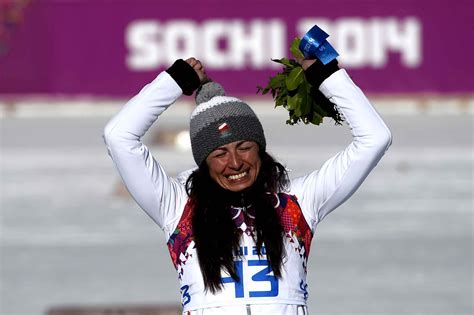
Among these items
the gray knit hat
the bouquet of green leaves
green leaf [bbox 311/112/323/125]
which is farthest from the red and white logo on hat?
green leaf [bbox 311/112/323/125]

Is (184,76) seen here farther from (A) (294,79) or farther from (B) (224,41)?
(B) (224,41)

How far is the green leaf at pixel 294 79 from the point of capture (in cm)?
394

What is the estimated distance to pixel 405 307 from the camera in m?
7.94

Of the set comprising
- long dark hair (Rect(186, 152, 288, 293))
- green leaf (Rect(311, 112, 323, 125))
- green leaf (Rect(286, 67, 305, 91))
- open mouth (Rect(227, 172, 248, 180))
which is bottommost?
long dark hair (Rect(186, 152, 288, 293))

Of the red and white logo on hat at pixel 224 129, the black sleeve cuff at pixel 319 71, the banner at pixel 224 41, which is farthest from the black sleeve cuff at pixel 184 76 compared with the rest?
the banner at pixel 224 41

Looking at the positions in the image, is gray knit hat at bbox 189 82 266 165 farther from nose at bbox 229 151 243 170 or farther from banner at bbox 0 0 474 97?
banner at bbox 0 0 474 97

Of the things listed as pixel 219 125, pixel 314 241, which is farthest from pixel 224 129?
pixel 314 241

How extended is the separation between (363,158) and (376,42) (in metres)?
19.0

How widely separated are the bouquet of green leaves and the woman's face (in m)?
0.23

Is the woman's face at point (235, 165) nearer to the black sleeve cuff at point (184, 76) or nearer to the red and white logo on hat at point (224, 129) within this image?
the red and white logo on hat at point (224, 129)

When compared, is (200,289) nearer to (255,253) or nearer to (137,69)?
(255,253)

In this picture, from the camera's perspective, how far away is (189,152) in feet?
52.9

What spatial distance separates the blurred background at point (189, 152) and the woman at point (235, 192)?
11.0ft

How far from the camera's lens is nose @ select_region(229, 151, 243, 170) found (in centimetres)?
373
